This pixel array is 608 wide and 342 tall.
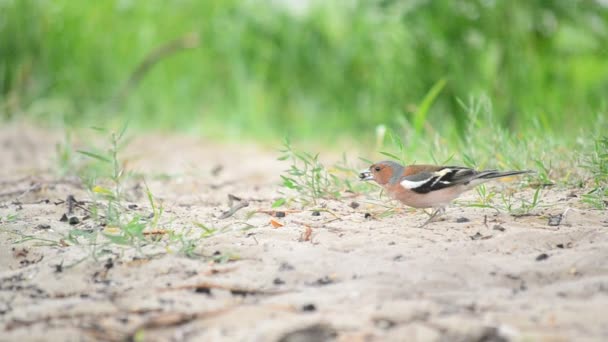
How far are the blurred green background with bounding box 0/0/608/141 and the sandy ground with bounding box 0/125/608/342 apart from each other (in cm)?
425

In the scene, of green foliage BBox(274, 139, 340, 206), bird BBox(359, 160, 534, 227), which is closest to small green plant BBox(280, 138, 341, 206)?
green foliage BBox(274, 139, 340, 206)

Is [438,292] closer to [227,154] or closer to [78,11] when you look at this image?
[227,154]

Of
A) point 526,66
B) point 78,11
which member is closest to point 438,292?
point 526,66

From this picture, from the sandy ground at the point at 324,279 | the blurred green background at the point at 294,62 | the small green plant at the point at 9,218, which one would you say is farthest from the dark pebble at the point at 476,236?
the blurred green background at the point at 294,62

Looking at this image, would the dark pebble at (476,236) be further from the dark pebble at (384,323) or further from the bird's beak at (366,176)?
the dark pebble at (384,323)

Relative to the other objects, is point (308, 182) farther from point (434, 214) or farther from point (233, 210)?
point (434, 214)

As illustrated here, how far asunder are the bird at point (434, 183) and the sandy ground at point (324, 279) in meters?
0.13

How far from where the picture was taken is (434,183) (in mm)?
3963

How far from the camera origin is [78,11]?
9.52 m

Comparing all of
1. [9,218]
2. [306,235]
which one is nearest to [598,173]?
[306,235]

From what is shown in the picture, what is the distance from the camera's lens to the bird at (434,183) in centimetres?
396

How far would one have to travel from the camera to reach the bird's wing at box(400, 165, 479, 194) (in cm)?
397

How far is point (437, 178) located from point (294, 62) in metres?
5.38

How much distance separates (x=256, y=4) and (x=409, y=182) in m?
5.95
